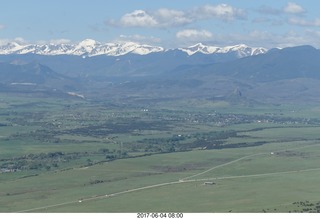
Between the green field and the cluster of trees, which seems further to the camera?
the cluster of trees

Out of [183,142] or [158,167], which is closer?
[158,167]

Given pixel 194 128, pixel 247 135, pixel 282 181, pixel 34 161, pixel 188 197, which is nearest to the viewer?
pixel 188 197

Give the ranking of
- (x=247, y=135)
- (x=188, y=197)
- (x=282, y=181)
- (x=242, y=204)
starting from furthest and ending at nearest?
(x=247, y=135) → (x=282, y=181) → (x=188, y=197) → (x=242, y=204)

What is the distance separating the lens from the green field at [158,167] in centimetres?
7781

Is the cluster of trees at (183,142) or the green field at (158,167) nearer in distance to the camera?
the green field at (158,167)

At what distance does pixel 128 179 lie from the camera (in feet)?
315

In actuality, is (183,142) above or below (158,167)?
above

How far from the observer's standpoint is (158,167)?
4232 inches

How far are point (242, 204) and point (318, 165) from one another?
34.6 metres

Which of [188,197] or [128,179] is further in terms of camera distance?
[128,179]

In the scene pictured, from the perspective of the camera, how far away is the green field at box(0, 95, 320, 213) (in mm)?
77812

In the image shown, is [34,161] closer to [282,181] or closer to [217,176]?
[217,176]

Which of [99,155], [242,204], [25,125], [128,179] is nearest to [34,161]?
[99,155]

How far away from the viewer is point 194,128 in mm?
173875
